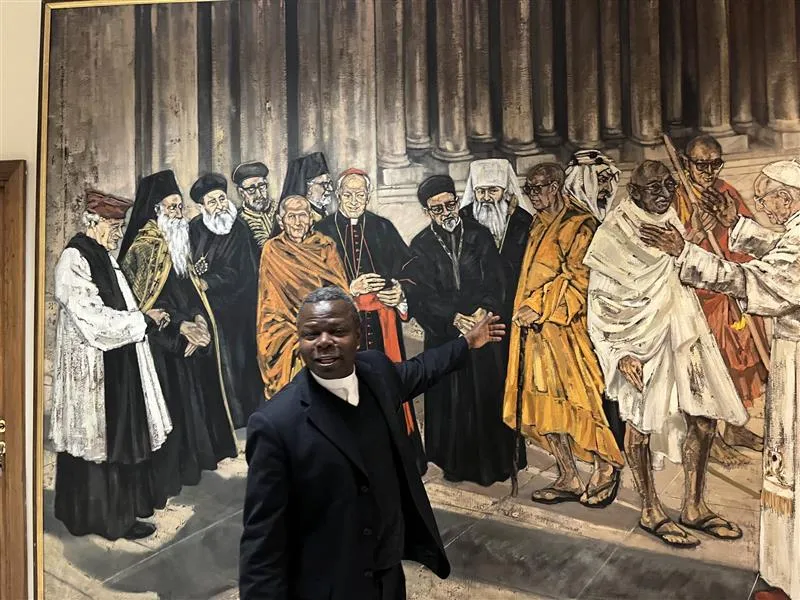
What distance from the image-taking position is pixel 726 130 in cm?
216

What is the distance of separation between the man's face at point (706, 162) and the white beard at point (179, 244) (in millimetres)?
1919

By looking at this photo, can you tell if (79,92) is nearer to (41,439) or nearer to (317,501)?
(41,439)

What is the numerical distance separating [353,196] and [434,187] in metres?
0.31

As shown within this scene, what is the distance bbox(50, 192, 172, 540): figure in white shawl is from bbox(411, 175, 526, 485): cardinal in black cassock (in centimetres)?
105

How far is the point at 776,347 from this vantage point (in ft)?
7.00

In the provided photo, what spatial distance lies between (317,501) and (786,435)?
5.57ft

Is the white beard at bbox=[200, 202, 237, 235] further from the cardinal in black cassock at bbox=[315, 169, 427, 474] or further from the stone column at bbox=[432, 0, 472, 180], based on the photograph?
the stone column at bbox=[432, 0, 472, 180]

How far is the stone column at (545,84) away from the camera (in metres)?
2.21

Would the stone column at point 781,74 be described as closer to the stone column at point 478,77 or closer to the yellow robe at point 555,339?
the yellow robe at point 555,339

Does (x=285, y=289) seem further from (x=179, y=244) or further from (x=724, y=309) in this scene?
(x=724, y=309)

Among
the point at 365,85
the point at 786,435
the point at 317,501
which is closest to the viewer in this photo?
the point at 317,501

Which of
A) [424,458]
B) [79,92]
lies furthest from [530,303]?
[79,92]

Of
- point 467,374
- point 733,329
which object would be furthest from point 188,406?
point 733,329

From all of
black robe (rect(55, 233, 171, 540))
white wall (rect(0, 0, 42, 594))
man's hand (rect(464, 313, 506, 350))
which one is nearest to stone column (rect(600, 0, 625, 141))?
man's hand (rect(464, 313, 506, 350))
